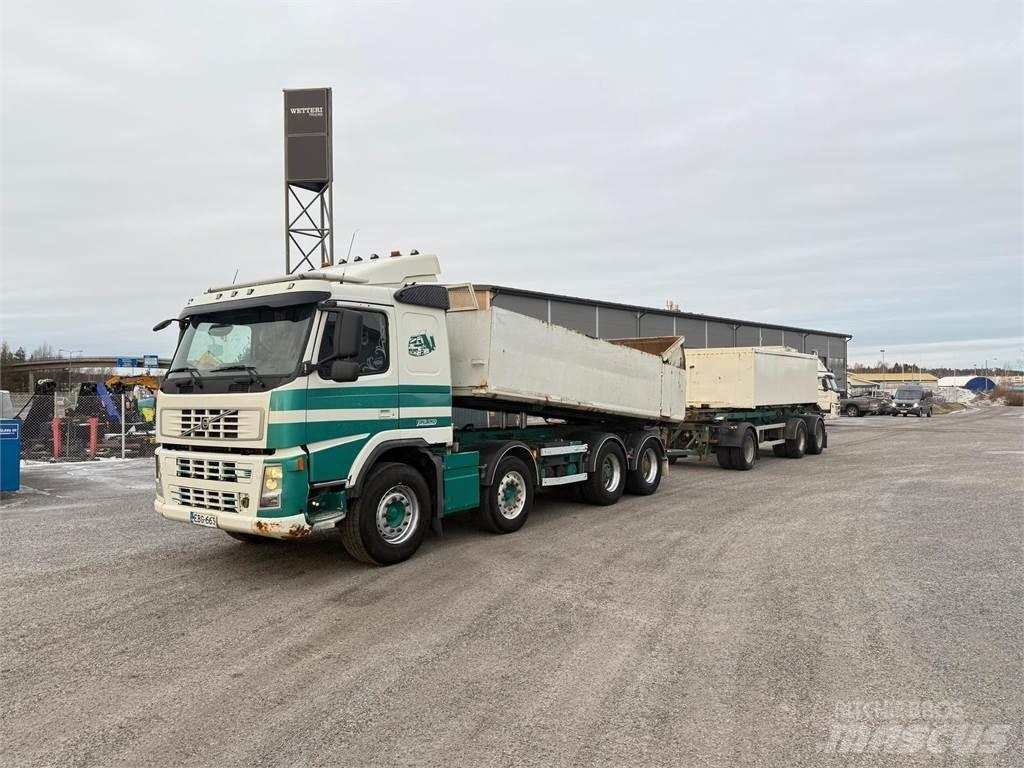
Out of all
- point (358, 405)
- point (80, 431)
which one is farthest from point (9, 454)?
point (80, 431)

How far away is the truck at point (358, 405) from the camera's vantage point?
243 inches

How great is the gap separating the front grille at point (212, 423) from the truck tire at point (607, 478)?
5.65 metres

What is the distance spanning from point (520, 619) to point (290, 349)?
3106 mm

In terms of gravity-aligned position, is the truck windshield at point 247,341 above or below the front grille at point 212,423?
above

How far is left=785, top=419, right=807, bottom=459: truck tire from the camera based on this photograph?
18.2m

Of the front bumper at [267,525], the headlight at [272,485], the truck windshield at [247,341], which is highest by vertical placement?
the truck windshield at [247,341]

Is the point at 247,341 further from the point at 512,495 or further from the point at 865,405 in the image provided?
the point at 865,405

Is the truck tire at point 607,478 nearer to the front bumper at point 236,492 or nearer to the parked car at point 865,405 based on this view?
the front bumper at point 236,492

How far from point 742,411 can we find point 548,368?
9.18 m

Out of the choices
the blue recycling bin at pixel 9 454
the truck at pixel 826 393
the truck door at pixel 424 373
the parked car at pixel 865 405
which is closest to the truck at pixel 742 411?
the truck at pixel 826 393

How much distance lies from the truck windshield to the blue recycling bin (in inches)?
266

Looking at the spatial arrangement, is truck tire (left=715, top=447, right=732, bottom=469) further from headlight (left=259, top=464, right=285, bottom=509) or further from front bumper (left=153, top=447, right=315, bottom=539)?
headlight (left=259, top=464, right=285, bottom=509)

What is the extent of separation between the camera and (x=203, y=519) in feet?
21.1

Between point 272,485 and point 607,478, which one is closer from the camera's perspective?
point 272,485
